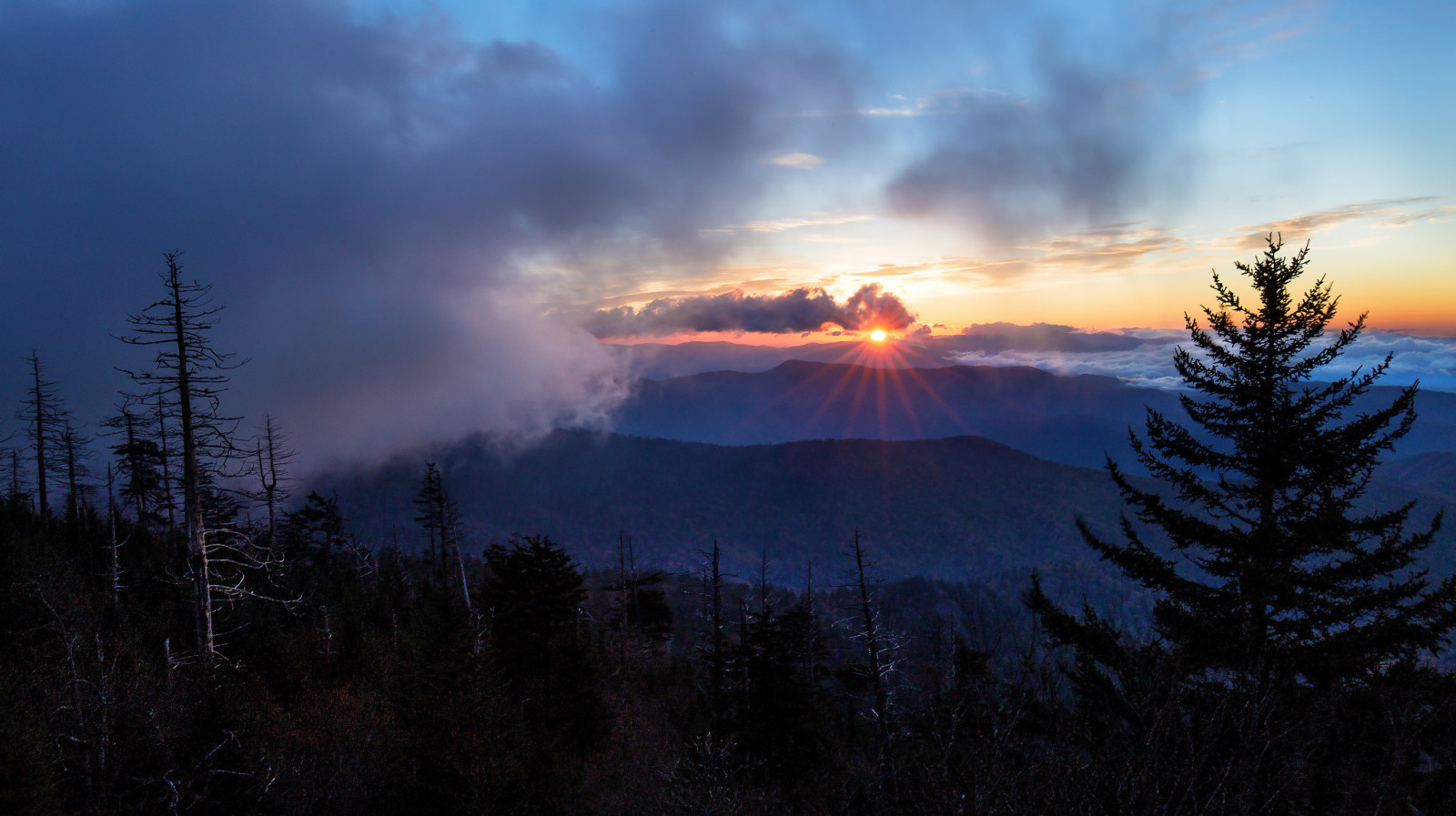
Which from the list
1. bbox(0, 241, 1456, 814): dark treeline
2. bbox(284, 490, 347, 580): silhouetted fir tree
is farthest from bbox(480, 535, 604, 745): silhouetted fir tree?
bbox(284, 490, 347, 580): silhouetted fir tree

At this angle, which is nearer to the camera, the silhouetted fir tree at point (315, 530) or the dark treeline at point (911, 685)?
the dark treeline at point (911, 685)

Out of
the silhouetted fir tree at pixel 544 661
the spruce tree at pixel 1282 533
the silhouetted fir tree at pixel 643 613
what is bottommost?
the silhouetted fir tree at pixel 643 613

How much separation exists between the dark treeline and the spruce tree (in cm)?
5

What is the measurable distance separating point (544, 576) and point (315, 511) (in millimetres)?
25446

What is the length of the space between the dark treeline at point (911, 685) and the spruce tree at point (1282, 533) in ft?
0.16

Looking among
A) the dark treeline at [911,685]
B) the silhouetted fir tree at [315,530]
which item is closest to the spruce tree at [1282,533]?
the dark treeline at [911,685]

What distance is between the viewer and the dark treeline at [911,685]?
7215 millimetres

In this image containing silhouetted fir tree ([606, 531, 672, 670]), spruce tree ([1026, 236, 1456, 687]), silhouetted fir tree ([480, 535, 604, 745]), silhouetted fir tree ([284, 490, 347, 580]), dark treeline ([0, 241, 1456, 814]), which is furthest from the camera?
silhouetted fir tree ([606, 531, 672, 670])

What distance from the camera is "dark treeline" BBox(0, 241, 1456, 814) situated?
7215 mm

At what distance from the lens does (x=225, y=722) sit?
36.6ft

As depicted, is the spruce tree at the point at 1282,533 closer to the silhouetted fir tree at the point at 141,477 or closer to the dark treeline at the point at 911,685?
the dark treeline at the point at 911,685

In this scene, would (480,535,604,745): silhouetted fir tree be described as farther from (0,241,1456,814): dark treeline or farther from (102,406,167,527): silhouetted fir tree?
(102,406,167,527): silhouetted fir tree

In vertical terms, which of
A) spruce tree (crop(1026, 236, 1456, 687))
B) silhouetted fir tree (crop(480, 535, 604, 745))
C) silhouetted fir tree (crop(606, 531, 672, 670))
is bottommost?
silhouetted fir tree (crop(606, 531, 672, 670))

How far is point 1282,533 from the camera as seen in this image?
9.64m
